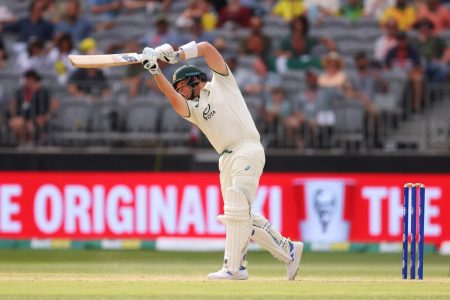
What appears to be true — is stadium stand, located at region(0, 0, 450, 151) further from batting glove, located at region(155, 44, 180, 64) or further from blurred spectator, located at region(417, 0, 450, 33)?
batting glove, located at region(155, 44, 180, 64)

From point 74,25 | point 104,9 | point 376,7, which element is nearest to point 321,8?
point 376,7

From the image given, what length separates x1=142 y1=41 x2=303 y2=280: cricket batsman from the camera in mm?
10109

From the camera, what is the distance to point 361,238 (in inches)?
611

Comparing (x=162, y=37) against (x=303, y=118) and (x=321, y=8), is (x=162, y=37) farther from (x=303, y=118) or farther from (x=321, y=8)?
(x=303, y=118)

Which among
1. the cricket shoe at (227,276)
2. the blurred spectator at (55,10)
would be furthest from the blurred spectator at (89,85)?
the cricket shoe at (227,276)

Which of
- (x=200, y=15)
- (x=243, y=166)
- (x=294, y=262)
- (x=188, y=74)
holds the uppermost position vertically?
(x=200, y=15)

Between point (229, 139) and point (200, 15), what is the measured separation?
8.32 m

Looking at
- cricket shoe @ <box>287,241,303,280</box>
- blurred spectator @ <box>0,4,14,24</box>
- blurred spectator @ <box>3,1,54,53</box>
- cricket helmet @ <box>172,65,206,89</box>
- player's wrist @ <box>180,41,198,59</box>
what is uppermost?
blurred spectator @ <box>0,4,14,24</box>

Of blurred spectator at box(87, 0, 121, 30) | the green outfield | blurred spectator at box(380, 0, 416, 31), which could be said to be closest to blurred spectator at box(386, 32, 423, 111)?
blurred spectator at box(380, 0, 416, 31)

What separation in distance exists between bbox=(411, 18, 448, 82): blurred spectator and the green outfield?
299cm

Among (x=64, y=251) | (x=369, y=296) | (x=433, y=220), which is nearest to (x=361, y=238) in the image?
(x=433, y=220)

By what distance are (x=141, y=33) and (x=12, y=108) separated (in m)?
2.68

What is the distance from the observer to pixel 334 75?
1675 cm

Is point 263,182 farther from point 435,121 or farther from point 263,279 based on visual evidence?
point 263,279
